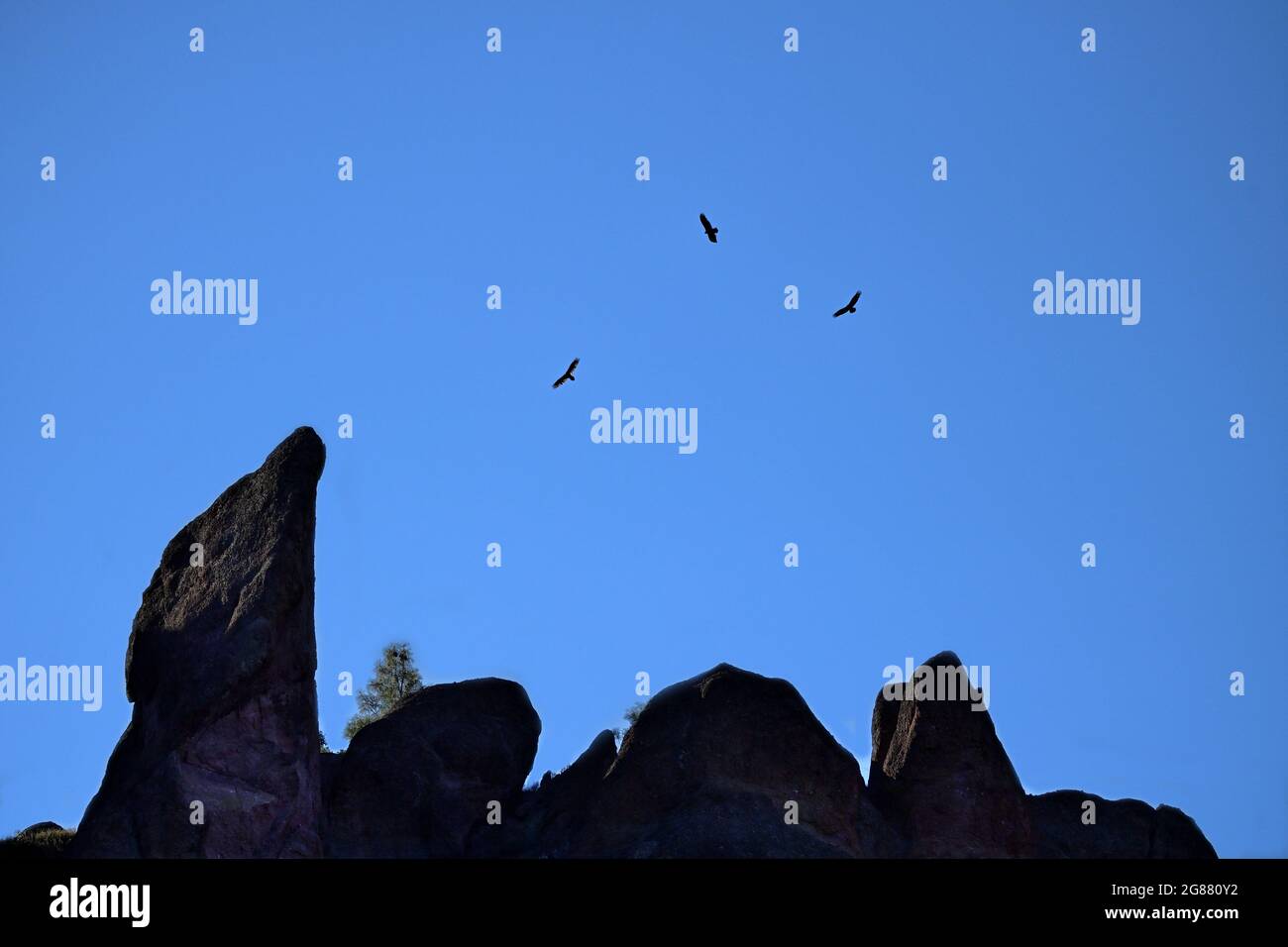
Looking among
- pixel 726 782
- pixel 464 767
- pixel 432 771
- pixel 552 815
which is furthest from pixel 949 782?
pixel 432 771

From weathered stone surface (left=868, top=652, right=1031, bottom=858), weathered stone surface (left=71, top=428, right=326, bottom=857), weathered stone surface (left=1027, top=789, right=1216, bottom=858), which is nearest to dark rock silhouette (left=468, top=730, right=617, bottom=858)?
weathered stone surface (left=71, top=428, right=326, bottom=857)

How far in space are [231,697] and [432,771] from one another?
6204 millimetres

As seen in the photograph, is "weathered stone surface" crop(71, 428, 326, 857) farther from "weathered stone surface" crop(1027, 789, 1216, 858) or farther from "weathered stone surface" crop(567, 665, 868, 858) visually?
"weathered stone surface" crop(1027, 789, 1216, 858)

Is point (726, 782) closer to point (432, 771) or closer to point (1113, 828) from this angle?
point (432, 771)

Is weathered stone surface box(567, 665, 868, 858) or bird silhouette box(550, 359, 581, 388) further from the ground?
bird silhouette box(550, 359, 581, 388)

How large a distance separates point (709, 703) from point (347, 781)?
360 inches

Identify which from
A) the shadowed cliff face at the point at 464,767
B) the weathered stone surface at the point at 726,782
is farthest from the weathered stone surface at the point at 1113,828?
the weathered stone surface at the point at 726,782

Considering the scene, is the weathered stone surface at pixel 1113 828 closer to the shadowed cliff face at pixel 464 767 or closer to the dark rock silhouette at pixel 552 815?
the shadowed cliff face at pixel 464 767

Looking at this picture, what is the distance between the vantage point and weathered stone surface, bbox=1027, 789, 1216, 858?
59.5m

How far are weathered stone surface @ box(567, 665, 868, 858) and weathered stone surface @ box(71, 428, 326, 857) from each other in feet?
24.4

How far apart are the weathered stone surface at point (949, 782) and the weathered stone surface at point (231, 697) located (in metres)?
14.6

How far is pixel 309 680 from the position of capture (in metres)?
55.3
